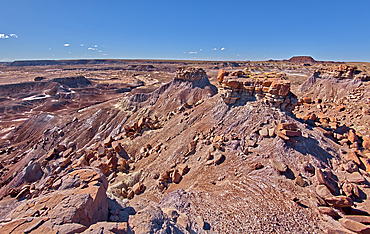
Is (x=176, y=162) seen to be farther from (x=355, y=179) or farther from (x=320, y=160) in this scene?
(x=355, y=179)

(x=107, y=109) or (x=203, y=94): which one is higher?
(x=203, y=94)

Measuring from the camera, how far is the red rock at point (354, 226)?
6797 millimetres

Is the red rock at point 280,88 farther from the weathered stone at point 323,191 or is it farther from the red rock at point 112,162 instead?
the red rock at point 112,162

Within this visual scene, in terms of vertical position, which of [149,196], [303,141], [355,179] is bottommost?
[149,196]

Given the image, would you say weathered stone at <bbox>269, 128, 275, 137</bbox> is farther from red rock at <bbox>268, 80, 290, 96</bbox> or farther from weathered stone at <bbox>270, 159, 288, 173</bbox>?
red rock at <bbox>268, 80, 290, 96</bbox>

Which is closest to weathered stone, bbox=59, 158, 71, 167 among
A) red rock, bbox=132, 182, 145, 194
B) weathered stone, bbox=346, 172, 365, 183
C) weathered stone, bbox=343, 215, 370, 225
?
red rock, bbox=132, 182, 145, 194

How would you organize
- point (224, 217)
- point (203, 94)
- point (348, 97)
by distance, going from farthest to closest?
point (203, 94)
point (348, 97)
point (224, 217)

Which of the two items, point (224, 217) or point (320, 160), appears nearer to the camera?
point (224, 217)

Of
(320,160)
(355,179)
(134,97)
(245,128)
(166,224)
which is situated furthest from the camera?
(134,97)

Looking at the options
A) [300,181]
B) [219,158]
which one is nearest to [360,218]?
[300,181]

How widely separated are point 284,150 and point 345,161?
4.44 metres

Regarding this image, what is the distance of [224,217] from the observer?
8.12 m

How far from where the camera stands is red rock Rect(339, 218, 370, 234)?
6.80m

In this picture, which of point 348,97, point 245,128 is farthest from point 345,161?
point 348,97
